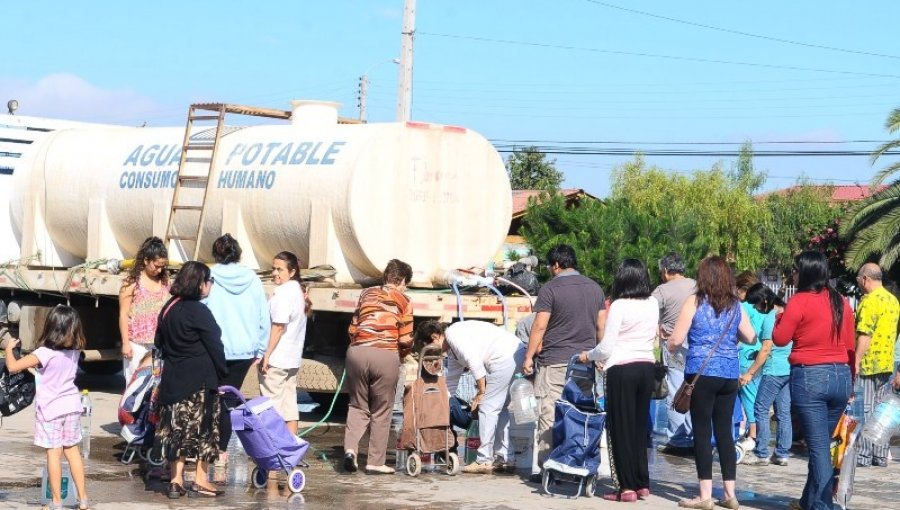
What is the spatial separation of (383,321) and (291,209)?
124 inches

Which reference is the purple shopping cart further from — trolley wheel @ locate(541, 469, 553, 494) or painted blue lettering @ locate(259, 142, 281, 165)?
painted blue lettering @ locate(259, 142, 281, 165)

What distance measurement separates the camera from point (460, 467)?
10.1 meters

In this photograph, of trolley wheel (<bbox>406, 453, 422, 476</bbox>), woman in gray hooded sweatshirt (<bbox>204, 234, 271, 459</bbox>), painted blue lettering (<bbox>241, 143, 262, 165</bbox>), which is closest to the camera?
woman in gray hooded sweatshirt (<bbox>204, 234, 271, 459</bbox>)

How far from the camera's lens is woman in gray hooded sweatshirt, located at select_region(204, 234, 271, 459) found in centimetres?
956

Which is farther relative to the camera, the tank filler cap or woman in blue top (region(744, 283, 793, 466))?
the tank filler cap

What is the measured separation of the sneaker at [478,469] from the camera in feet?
32.8

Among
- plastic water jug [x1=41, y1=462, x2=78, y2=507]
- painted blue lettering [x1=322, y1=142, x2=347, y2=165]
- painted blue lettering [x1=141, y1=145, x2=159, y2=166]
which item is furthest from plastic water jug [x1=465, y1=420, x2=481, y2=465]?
painted blue lettering [x1=141, y1=145, x2=159, y2=166]

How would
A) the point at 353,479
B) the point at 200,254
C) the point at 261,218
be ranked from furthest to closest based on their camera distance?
1. the point at 200,254
2. the point at 261,218
3. the point at 353,479

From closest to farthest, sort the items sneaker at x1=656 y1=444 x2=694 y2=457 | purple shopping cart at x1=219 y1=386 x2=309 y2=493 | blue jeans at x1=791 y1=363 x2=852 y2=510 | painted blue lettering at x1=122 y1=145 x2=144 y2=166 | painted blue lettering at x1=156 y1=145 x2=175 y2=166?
blue jeans at x1=791 y1=363 x2=852 y2=510 < purple shopping cart at x1=219 y1=386 x2=309 y2=493 < sneaker at x1=656 y1=444 x2=694 y2=457 < painted blue lettering at x1=156 y1=145 x2=175 y2=166 < painted blue lettering at x1=122 y1=145 x2=144 y2=166

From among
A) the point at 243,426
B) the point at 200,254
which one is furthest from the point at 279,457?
the point at 200,254

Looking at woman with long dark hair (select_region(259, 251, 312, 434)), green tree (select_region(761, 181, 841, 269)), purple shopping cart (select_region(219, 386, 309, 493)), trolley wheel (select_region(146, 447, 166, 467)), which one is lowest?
trolley wheel (select_region(146, 447, 166, 467))

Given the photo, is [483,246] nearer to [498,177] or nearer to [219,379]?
[498,177]

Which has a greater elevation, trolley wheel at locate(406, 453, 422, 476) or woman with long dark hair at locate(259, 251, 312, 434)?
woman with long dark hair at locate(259, 251, 312, 434)

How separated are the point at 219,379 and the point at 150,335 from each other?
1.87 meters
